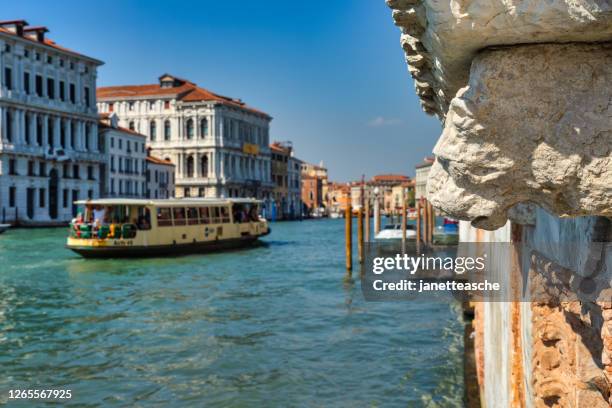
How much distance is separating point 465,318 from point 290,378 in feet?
11.3

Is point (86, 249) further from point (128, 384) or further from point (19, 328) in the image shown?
point (128, 384)

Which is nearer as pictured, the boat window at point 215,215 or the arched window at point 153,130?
the boat window at point 215,215

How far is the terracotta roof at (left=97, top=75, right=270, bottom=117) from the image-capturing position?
2191 inches

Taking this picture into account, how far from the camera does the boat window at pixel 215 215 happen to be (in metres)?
21.8

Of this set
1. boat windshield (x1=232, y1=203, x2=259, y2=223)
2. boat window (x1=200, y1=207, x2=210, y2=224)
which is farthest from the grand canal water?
boat windshield (x1=232, y1=203, x2=259, y2=223)

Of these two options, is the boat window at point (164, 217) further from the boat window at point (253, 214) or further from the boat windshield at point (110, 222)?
the boat window at point (253, 214)

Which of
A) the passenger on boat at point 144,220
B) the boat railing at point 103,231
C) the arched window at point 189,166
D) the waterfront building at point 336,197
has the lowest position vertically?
the boat railing at point 103,231

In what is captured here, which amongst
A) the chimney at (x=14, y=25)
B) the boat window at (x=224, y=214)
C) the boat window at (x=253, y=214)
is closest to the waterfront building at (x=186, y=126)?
the chimney at (x=14, y=25)

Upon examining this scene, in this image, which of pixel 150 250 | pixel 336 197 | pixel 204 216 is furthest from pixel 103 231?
pixel 336 197

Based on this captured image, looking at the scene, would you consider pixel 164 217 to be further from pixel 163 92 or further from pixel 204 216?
pixel 163 92

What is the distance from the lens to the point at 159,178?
2004 inches

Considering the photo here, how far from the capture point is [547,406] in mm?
1699

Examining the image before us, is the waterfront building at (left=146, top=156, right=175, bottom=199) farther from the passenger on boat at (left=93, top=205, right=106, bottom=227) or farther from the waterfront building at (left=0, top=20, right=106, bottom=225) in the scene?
the passenger on boat at (left=93, top=205, right=106, bottom=227)

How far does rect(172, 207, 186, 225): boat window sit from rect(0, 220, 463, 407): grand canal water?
646cm
